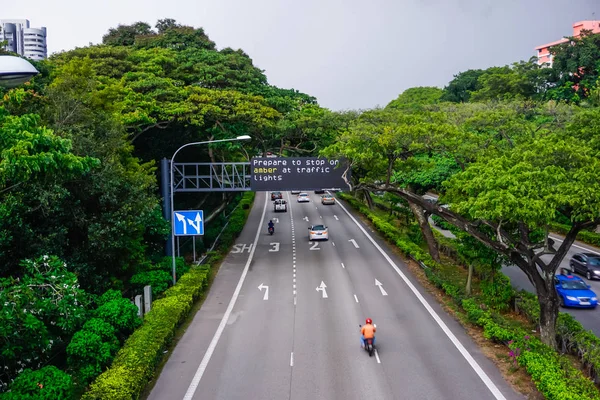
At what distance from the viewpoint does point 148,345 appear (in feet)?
55.0

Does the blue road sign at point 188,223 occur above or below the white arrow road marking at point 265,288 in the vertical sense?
above

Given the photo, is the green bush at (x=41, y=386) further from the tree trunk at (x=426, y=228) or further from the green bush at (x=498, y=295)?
the tree trunk at (x=426, y=228)

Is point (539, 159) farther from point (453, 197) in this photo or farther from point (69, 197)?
point (69, 197)

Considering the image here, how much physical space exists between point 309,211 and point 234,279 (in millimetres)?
28052

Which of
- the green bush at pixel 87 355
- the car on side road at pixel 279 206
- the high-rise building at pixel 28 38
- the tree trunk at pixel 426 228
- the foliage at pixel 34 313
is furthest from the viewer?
the high-rise building at pixel 28 38

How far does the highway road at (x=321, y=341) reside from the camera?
15.3 m

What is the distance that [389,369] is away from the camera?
1653cm

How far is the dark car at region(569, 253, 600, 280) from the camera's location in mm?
29453

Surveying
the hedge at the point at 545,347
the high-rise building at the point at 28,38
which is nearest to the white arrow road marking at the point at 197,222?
the hedge at the point at 545,347

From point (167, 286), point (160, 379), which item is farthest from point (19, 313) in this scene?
point (167, 286)

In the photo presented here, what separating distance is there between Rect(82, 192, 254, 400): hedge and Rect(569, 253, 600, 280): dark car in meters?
21.8

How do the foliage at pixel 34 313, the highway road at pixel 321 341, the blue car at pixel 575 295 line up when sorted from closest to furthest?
the foliage at pixel 34 313 < the highway road at pixel 321 341 < the blue car at pixel 575 295

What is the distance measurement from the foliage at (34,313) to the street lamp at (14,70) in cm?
460

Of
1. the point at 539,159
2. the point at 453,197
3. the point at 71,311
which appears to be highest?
the point at 539,159
